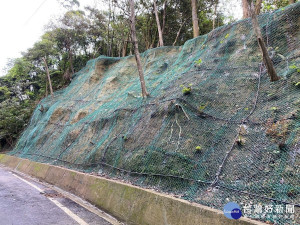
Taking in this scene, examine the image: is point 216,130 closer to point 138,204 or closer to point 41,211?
point 138,204

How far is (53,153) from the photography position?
10789 millimetres

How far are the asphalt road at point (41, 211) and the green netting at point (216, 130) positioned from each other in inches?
49.9

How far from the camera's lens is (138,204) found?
14.0 ft

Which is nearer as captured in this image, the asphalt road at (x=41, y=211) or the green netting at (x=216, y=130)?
the green netting at (x=216, y=130)

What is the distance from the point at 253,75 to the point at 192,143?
260 cm

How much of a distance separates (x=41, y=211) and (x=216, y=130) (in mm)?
3966

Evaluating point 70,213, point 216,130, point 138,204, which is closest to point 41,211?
point 70,213

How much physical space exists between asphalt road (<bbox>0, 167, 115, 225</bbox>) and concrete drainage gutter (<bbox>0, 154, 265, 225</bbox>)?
1.41 feet

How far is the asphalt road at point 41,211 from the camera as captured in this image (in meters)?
3.99

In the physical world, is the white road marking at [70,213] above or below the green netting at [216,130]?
below

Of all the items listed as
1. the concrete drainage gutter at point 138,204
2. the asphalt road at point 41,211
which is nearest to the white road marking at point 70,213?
the asphalt road at point 41,211

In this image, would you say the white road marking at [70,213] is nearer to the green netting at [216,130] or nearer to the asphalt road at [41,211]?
the asphalt road at [41,211]

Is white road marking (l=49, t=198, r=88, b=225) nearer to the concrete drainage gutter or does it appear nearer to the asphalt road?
the asphalt road

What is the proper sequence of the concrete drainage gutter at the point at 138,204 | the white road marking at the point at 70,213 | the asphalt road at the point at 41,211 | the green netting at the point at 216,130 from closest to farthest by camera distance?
the concrete drainage gutter at the point at 138,204 → the green netting at the point at 216,130 → the asphalt road at the point at 41,211 → the white road marking at the point at 70,213
